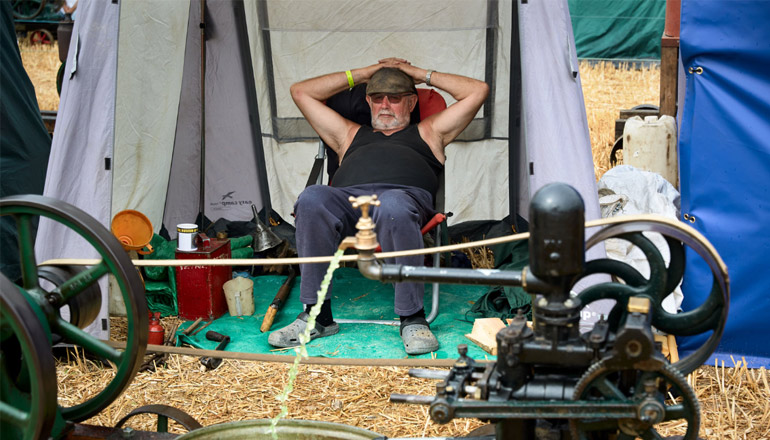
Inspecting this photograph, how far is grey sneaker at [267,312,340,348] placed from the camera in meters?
4.20

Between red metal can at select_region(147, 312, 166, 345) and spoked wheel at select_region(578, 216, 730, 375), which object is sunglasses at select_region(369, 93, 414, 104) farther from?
spoked wheel at select_region(578, 216, 730, 375)

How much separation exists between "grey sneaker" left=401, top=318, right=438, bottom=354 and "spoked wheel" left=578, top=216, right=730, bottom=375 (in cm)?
175

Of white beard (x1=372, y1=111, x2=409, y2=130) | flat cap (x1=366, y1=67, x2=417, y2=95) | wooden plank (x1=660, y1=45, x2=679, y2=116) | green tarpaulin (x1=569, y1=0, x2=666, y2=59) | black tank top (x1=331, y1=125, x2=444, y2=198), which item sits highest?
green tarpaulin (x1=569, y1=0, x2=666, y2=59)

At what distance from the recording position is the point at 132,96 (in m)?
4.55

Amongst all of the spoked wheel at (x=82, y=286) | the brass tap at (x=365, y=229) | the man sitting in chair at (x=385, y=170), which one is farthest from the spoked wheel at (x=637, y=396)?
the man sitting in chair at (x=385, y=170)

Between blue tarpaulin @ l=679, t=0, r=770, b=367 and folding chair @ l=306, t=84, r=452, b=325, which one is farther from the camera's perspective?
folding chair @ l=306, t=84, r=452, b=325

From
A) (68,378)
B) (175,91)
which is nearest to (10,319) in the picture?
(68,378)

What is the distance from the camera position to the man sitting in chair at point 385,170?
4.16 m

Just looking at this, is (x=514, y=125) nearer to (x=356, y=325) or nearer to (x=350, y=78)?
(x=350, y=78)

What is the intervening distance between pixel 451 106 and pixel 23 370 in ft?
10.1

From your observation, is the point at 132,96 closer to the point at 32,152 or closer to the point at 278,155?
the point at 32,152

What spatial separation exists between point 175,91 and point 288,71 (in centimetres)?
90

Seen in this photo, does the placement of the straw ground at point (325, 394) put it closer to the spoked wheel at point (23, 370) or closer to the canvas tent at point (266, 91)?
the spoked wheel at point (23, 370)

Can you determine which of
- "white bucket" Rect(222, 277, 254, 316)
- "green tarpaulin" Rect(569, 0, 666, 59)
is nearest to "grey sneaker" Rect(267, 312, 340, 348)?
"white bucket" Rect(222, 277, 254, 316)
